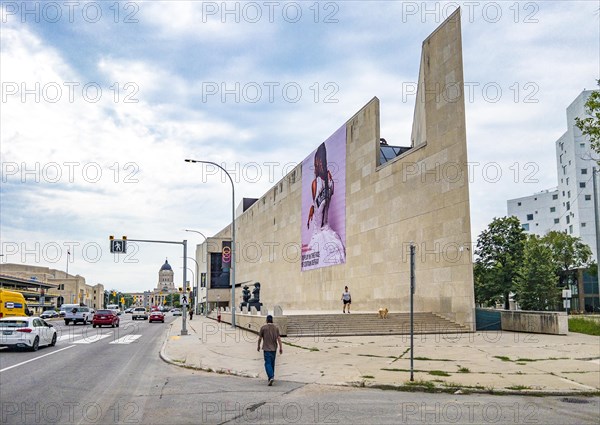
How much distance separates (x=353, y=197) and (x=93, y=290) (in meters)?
159

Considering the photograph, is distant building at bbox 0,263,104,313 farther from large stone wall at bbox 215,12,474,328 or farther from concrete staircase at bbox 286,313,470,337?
concrete staircase at bbox 286,313,470,337

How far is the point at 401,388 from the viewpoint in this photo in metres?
12.1

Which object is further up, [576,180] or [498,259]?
[576,180]

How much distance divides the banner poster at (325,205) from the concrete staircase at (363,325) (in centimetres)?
1404

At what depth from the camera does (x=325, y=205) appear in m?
48.2

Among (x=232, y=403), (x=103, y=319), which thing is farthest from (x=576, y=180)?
(x=232, y=403)

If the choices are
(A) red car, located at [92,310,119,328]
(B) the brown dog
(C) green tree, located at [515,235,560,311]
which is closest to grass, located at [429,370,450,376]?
(B) the brown dog

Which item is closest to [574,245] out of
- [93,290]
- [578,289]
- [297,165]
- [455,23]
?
[578,289]

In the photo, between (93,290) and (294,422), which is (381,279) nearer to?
(294,422)

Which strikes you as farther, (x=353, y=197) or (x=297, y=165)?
(x=297, y=165)

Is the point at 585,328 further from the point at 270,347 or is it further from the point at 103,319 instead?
the point at 103,319

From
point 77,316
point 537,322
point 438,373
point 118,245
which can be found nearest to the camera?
point 438,373

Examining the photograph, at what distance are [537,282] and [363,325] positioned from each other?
27659 millimetres

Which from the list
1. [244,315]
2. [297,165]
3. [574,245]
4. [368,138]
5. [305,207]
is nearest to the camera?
[244,315]
